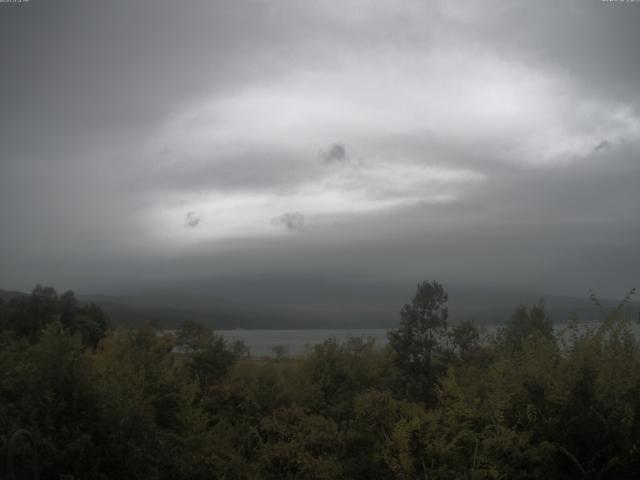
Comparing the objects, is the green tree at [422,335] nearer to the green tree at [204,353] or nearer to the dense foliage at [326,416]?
the dense foliage at [326,416]

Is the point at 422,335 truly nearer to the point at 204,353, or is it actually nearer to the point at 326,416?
the point at 326,416

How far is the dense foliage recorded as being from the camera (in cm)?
1268

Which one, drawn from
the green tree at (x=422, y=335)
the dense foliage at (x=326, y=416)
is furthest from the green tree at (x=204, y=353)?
the green tree at (x=422, y=335)

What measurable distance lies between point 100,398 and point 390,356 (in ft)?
35.9

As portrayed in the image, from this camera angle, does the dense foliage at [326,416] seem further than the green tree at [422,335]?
No

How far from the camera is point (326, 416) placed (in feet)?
59.5

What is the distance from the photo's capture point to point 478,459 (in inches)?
515

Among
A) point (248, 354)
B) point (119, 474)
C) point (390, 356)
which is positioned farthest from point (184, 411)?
point (390, 356)

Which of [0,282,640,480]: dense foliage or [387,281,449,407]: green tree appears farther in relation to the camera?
[387,281,449,407]: green tree

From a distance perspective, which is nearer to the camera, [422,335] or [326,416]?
[326,416]

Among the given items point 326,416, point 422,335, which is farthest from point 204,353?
point 422,335

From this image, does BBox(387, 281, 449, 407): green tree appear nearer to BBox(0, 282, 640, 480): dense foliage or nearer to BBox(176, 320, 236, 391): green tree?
BBox(0, 282, 640, 480): dense foliage

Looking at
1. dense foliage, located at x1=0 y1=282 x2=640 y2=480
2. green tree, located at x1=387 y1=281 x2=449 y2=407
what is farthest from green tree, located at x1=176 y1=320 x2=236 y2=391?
green tree, located at x1=387 y1=281 x2=449 y2=407

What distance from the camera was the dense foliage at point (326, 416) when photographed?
1268cm
